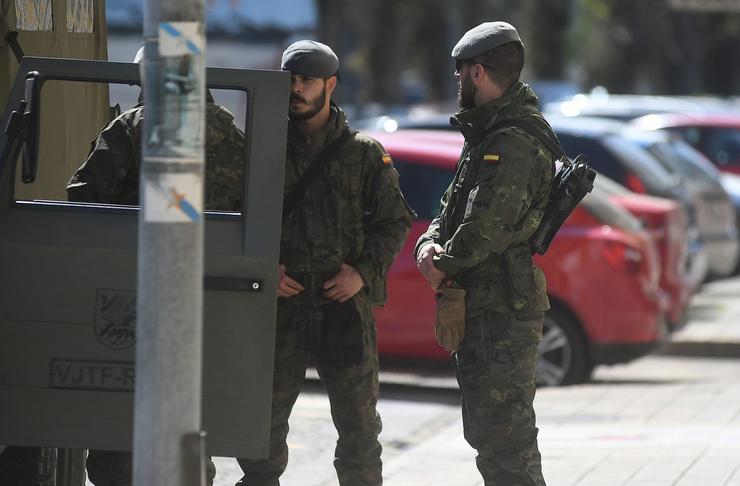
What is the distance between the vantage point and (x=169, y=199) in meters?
3.63

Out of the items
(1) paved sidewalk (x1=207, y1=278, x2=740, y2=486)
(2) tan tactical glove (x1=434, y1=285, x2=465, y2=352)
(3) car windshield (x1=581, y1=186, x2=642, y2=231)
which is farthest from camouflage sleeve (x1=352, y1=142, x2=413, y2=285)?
(3) car windshield (x1=581, y1=186, x2=642, y2=231)

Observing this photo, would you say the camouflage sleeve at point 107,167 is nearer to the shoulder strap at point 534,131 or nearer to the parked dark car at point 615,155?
the shoulder strap at point 534,131

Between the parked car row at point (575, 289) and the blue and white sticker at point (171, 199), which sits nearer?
the blue and white sticker at point (171, 199)

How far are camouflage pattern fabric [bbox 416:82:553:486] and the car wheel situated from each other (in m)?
4.41

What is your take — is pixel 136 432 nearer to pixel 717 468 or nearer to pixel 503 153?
pixel 503 153

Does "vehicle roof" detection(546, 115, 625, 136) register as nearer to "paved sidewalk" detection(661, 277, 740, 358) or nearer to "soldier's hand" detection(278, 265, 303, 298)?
"paved sidewalk" detection(661, 277, 740, 358)

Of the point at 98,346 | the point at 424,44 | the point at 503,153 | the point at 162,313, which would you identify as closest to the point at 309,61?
the point at 503,153

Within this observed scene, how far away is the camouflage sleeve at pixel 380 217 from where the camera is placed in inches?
207

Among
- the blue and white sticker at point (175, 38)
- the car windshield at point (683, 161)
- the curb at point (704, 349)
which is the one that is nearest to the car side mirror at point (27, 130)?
the blue and white sticker at point (175, 38)

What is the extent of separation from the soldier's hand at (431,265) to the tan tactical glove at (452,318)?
0.17ft

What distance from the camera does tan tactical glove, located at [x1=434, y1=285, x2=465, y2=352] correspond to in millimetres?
4852

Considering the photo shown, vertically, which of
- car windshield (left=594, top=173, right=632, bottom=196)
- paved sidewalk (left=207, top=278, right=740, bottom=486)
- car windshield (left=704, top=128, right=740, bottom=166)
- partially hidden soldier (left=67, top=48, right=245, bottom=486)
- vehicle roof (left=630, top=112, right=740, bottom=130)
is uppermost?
vehicle roof (left=630, top=112, right=740, bottom=130)

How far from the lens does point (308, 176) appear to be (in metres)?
5.15

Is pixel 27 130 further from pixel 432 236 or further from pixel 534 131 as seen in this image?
pixel 534 131
